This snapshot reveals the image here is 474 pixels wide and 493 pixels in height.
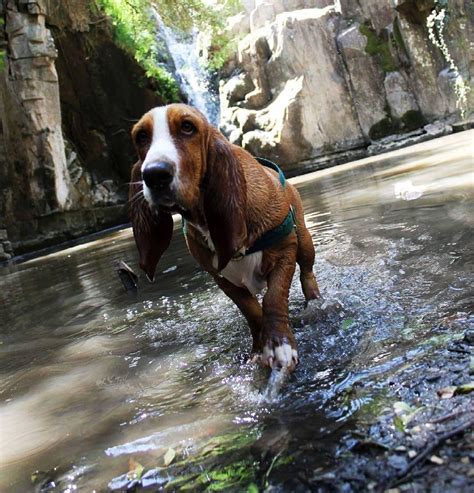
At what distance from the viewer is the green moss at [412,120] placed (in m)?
21.4

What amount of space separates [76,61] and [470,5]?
14779 millimetres

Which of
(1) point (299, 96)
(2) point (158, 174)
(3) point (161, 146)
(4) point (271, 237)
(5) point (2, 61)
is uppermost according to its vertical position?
(5) point (2, 61)

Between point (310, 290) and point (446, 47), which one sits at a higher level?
point (446, 47)

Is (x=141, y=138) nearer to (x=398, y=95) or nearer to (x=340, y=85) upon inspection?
(x=398, y=95)

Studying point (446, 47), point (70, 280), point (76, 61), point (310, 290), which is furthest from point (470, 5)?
point (310, 290)

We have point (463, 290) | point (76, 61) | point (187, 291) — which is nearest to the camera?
point (463, 290)

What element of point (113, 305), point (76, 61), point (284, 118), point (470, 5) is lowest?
point (113, 305)

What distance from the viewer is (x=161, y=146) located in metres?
2.30

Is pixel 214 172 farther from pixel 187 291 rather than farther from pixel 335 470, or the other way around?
pixel 187 291

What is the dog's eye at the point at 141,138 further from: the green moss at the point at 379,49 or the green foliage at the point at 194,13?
the green moss at the point at 379,49

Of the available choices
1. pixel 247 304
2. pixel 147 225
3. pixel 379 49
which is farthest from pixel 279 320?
pixel 379 49

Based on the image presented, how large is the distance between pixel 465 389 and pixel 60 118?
17.6 metres

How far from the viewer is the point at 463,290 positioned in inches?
110

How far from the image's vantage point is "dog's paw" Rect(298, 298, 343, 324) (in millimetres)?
3252
